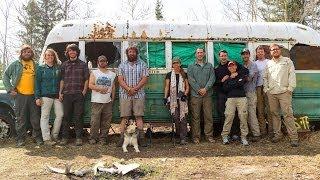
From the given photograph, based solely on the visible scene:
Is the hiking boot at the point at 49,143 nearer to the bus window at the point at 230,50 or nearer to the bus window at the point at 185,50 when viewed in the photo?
Answer: the bus window at the point at 185,50

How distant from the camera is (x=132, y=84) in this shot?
851 centimetres

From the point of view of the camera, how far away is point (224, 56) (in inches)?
346

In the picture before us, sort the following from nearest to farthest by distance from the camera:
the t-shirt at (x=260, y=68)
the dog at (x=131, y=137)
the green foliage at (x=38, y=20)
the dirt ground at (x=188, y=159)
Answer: the dirt ground at (x=188, y=159) → the dog at (x=131, y=137) → the t-shirt at (x=260, y=68) → the green foliage at (x=38, y=20)

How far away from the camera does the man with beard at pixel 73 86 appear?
8.57 meters

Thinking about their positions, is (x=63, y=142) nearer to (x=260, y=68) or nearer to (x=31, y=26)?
(x=260, y=68)

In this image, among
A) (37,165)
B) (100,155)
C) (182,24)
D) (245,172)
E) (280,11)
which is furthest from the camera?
(280,11)

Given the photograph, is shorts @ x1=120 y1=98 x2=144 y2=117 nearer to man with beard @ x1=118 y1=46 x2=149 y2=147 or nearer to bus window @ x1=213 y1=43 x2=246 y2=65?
man with beard @ x1=118 y1=46 x2=149 y2=147

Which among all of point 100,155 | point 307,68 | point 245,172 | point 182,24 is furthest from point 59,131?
point 307,68

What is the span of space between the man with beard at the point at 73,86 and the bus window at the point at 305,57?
15.3 ft

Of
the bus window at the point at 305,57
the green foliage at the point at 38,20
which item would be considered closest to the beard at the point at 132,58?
the bus window at the point at 305,57

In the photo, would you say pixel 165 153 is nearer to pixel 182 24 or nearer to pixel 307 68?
pixel 182 24

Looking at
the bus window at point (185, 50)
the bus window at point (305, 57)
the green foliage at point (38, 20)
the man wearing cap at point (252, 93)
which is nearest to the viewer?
the man wearing cap at point (252, 93)

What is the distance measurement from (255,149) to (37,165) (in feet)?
13.5

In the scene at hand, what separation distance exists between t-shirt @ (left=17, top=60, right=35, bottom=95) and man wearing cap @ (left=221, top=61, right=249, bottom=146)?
3985mm
